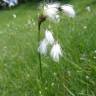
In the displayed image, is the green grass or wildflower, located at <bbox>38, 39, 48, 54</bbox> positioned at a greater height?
wildflower, located at <bbox>38, 39, 48, 54</bbox>

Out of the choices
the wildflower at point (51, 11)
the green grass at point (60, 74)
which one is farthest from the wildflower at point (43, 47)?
the green grass at point (60, 74)

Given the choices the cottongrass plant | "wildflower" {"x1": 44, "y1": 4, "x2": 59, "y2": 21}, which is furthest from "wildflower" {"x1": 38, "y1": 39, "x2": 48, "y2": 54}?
"wildflower" {"x1": 44, "y1": 4, "x2": 59, "y2": 21}

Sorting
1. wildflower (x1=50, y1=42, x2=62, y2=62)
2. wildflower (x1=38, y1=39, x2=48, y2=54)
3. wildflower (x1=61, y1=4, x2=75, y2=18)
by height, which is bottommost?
wildflower (x1=50, y1=42, x2=62, y2=62)

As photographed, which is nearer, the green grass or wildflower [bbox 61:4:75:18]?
wildflower [bbox 61:4:75:18]

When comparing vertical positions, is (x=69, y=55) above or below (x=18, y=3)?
below

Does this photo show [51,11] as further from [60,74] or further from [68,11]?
[60,74]

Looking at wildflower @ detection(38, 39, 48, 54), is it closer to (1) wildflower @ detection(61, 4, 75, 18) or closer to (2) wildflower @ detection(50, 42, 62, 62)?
(2) wildflower @ detection(50, 42, 62, 62)

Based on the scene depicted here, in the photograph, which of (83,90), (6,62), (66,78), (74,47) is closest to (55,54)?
(83,90)

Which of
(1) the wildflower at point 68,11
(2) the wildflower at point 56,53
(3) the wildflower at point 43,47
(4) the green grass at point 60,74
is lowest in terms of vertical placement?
(4) the green grass at point 60,74

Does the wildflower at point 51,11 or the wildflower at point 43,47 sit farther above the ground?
the wildflower at point 51,11

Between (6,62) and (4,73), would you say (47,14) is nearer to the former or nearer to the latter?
(4,73)

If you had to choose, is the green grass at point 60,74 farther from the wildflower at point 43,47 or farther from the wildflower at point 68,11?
the wildflower at point 68,11
